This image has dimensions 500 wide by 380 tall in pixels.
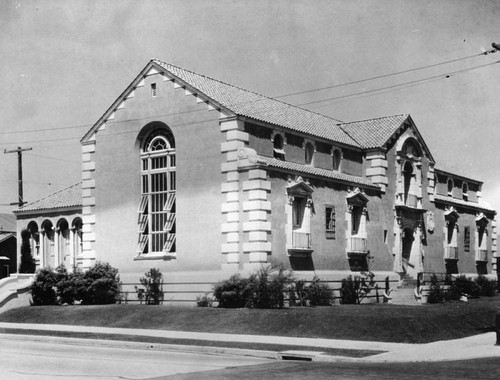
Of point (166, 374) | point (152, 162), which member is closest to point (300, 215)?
point (152, 162)

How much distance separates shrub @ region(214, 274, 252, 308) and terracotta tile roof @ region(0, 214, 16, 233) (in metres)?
37.8

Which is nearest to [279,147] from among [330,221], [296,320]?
[330,221]

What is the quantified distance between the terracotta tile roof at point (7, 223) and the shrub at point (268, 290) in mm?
39045

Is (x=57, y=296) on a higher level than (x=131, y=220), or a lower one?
lower

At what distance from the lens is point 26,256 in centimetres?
4628

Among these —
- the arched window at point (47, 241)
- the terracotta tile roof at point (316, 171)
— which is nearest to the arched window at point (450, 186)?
the terracotta tile roof at point (316, 171)

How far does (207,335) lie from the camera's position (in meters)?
24.2

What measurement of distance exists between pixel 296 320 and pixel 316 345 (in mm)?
4136

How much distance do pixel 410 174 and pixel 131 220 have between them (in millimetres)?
17164

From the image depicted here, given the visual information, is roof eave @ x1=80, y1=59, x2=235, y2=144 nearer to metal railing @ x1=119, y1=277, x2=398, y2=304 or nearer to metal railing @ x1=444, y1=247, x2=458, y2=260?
metal railing @ x1=119, y1=277, x2=398, y2=304

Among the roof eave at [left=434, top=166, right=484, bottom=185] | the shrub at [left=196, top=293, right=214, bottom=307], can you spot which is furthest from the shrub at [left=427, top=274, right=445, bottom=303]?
the shrub at [left=196, top=293, right=214, bottom=307]

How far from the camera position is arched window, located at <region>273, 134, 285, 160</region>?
34.6 metres

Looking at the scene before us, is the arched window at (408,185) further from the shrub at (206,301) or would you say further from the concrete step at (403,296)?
the shrub at (206,301)

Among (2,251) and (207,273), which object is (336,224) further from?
(2,251)
